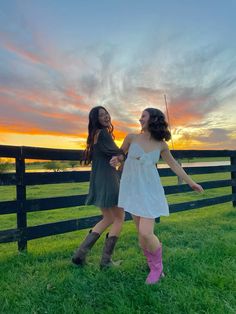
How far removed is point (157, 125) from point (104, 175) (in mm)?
879

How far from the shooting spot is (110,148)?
3.79m

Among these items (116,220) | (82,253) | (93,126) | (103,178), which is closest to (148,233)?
(116,220)

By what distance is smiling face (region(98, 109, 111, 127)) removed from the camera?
3.86 m

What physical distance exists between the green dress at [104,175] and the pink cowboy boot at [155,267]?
0.74 meters

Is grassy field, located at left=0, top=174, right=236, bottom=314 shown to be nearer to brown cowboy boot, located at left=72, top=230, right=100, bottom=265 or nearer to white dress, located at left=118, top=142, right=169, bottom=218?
brown cowboy boot, located at left=72, top=230, right=100, bottom=265

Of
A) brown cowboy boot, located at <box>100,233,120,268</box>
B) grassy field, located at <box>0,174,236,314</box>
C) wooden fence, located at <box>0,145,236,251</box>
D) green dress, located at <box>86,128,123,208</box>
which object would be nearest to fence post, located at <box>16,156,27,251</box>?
wooden fence, located at <box>0,145,236,251</box>

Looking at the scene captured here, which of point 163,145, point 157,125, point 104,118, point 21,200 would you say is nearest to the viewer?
point 157,125

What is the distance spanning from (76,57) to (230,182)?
6.43 metres

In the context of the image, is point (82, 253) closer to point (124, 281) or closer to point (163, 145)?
point (124, 281)

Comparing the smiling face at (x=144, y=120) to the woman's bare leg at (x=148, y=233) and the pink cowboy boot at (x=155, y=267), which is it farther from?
the pink cowboy boot at (x=155, y=267)

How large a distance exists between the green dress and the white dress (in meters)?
0.30

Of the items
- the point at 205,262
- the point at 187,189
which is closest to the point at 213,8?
the point at 187,189

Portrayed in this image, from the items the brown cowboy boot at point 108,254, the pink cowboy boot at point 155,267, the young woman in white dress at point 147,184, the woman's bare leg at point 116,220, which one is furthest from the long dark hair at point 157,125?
the brown cowboy boot at point 108,254

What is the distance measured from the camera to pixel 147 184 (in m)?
3.49
